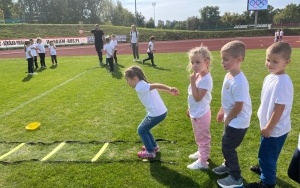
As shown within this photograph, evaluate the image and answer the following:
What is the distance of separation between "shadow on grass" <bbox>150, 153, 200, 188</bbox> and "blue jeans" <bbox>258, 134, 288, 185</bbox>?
909 mm

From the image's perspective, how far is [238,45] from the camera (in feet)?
10.6

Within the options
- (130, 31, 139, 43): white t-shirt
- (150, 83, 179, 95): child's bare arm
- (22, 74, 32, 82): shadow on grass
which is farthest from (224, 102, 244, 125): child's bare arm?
(130, 31, 139, 43): white t-shirt

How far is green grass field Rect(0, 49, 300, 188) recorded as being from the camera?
398 cm

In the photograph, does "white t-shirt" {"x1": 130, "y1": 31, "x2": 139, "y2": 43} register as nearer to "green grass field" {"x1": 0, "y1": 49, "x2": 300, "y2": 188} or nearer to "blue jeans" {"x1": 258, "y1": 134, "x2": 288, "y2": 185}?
"green grass field" {"x1": 0, "y1": 49, "x2": 300, "y2": 188}

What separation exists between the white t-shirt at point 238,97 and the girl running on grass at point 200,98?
408mm

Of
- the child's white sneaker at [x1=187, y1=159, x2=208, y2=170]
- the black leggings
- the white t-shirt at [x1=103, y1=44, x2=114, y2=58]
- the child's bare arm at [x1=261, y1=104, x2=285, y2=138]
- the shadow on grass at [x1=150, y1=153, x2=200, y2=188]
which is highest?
the white t-shirt at [x1=103, y1=44, x2=114, y2=58]

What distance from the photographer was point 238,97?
317 cm

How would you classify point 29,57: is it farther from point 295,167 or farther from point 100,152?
point 295,167

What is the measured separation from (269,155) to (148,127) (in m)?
1.82

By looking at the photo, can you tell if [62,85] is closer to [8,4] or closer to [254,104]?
[254,104]

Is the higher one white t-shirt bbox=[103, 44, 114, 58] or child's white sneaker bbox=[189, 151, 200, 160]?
white t-shirt bbox=[103, 44, 114, 58]

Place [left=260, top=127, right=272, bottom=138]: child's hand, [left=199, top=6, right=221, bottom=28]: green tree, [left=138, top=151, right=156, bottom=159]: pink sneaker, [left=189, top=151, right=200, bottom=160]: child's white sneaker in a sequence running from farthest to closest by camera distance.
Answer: [left=199, top=6, right=221, bottom=28]: green tree, [left=138, top=151, right=156, bottom=159]: pink sneaker, [left=189, top=151, right=200, bottom=160]: child's white sneaker, [left=260, top=127, right=272, bottom=138]: child's hand

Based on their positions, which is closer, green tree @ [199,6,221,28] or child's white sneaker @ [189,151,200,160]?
child's white sneaker @ [189,151,200,160]

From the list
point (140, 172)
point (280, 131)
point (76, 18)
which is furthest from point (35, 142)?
point (76, 18)
